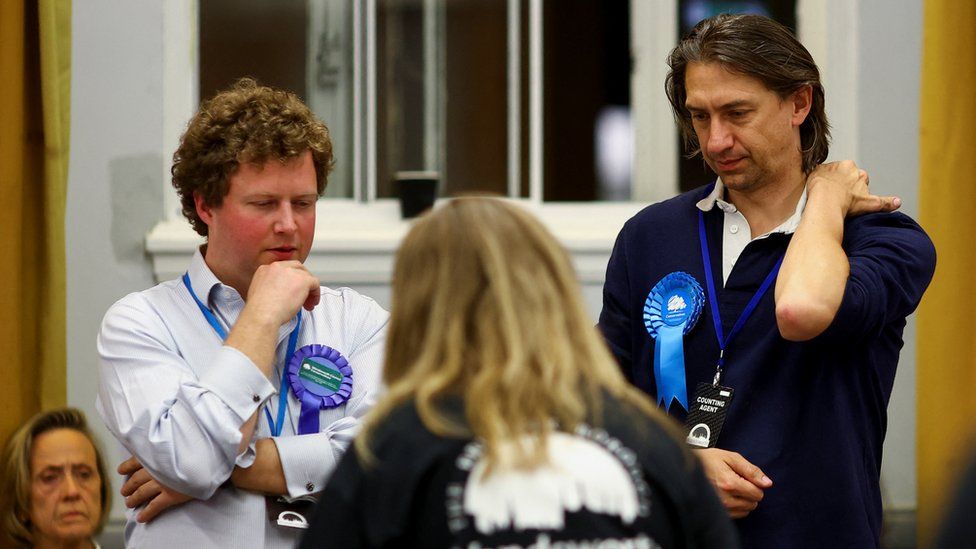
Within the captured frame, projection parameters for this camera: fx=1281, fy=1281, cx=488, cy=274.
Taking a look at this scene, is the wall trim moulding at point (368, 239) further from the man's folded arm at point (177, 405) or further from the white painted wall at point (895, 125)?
the man's folded arm at point (177, 405)

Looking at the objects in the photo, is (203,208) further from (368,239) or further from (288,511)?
(368,239)

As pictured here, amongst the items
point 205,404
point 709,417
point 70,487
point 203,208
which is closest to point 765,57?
point 709,417

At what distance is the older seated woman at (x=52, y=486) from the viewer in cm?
324

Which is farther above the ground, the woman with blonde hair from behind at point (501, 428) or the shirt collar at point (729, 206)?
the shirt collar at point (729, 206)

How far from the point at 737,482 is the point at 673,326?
0.30 metres

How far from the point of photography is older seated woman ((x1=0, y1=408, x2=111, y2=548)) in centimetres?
324

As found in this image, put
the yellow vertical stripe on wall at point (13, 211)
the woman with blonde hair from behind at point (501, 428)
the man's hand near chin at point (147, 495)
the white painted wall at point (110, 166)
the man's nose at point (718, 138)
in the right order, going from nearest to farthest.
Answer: the woman with blonde hair from behind at point (501, 428) → the man's hand near chin at point (147, 495) → the man's nose at point (718, 138) → the yellow vertical stripe on wall at point (13, 211) → the white painted wall at point (110, 166)

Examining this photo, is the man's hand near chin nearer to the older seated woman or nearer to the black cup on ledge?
the older seated woman

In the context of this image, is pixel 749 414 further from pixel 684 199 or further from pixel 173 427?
pixel 173 427

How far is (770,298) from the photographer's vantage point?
7.34ft

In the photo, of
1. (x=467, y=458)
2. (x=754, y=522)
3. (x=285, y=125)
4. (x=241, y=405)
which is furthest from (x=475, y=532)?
(x=285, y=125)

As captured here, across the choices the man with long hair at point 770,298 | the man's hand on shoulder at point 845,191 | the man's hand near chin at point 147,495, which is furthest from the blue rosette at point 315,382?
the man's hand on shoulder at point 845,191

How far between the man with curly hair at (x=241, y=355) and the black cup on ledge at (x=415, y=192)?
63.7 inches

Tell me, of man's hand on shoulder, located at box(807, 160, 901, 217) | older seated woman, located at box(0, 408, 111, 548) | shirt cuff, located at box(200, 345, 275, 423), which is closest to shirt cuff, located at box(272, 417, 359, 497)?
shirt cuff, located at box(200, 345, 275, 423)
